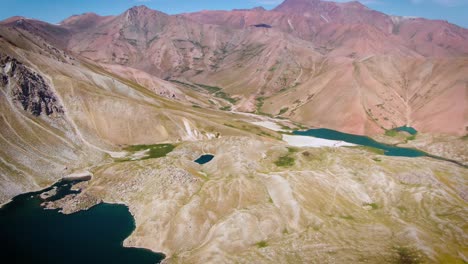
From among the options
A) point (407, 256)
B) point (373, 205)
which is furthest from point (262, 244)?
point (373, 205)

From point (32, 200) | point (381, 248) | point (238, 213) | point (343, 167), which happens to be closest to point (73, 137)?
point (32, 200)

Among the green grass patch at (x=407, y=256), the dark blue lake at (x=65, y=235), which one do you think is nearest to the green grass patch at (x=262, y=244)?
the dark blue lake at (x=65, y=235)

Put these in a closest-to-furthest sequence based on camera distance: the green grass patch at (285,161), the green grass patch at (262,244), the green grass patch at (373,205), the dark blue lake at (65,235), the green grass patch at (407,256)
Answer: the green grass patch at (407,256)
the dark blue lake at (65,235)
the green grass patch at (262,244)
the green grass patch at (373,205)
the green grass patch at (285,161)

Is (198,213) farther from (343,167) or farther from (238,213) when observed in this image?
(343,167)

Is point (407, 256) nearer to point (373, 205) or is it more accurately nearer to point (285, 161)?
point (373, 205)

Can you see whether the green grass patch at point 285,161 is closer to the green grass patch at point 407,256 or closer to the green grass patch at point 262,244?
the green grass patch at point 262,244

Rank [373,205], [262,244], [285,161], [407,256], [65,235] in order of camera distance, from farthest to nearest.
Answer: [285,161], [373,205], [65,235], [262,244], [407,256]
